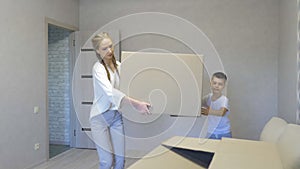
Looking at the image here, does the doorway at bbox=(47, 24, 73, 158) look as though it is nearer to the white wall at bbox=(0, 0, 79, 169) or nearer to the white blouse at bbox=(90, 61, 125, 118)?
the white wall at bbox=(0, 0, 79, 169)

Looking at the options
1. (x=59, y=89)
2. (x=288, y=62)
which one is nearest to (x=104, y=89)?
(x=288, y=62)

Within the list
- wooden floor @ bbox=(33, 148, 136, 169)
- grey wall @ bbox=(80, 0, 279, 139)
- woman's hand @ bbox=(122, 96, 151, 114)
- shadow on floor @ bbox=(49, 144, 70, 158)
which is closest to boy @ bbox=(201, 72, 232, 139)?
woman's hand @ bbox=(122, 96, 151, 114)

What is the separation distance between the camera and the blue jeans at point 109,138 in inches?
73.3

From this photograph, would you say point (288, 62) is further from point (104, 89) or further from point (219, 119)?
point (104, 89)

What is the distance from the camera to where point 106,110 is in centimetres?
185

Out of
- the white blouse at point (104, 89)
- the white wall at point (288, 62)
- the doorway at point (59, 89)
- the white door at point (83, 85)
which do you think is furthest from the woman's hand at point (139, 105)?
the doorway at point (59, 89)

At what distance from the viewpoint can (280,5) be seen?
3664 mm

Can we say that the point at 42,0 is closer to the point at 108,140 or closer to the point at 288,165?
the point at 108,140

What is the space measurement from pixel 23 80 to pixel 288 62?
3147 mm

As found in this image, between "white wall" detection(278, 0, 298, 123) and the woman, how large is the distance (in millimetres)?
1805

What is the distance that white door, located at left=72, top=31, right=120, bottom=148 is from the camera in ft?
14.6

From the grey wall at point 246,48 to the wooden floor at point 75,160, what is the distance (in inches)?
70.5

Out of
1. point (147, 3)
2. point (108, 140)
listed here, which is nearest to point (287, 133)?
point (108, 140)

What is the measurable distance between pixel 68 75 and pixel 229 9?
9.48 feet
